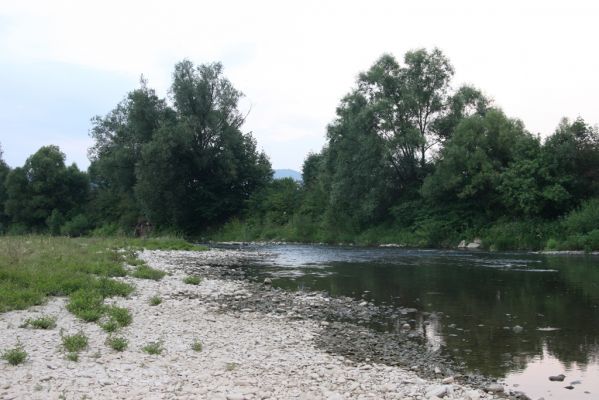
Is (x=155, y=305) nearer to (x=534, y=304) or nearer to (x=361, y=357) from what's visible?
(x=361, y=357)

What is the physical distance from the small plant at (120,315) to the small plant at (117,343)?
1433 millimetres

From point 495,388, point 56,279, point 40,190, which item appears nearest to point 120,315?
point 56,279

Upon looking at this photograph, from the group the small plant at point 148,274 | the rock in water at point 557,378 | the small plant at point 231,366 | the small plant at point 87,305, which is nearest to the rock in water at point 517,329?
the rock in water at point 557,378

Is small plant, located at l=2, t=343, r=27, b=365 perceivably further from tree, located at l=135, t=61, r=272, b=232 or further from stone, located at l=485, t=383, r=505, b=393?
tree, located at l=135, t=61, r=272, b=232

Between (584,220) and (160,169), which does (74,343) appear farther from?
(160,169)

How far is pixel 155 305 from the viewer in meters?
14.7

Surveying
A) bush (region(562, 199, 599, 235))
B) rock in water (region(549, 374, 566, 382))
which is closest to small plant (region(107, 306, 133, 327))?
rock in water (region(549, 374, 566, 382))

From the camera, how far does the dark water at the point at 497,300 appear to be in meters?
10.4

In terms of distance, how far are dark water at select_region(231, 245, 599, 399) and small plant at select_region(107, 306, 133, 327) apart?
7191 mm

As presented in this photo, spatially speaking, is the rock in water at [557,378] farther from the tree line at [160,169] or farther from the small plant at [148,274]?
the tree line at [160,169]

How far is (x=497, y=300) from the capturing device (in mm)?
17312

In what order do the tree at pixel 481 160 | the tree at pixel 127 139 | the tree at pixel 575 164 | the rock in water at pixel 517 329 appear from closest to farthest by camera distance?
the rock in water at pixel 517 329 → the tree at pixel 575 164 → the tree at pixel 481 160 → the tree at pixel 127 139

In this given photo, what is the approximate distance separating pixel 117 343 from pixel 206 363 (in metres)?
1.78

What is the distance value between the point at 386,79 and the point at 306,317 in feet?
127
